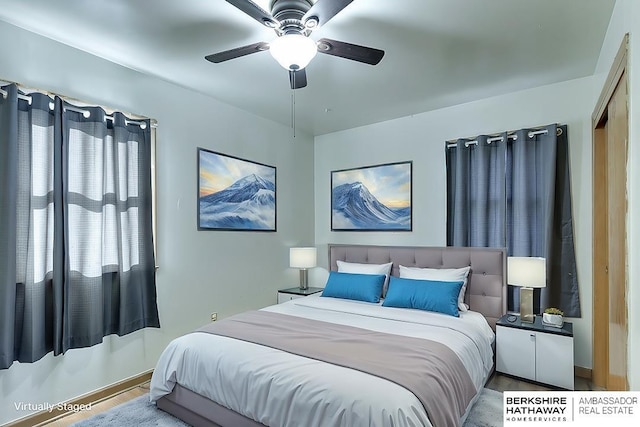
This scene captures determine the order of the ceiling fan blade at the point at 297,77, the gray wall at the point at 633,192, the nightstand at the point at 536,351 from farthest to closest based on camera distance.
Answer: the nightstand at the point at 536,351 < the ceiling fan blade at the point at 297,77 < the gray wall at the point at 633,192

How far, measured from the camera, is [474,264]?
3.60 metres

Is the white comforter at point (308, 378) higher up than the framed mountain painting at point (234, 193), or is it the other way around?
the framed mountain painting at point (234, 193)

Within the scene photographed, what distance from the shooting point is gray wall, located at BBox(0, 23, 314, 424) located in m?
2.47

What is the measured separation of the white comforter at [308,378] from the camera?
5.38ft

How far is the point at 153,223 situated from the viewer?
10.5ft

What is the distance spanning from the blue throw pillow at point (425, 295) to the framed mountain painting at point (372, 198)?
3.33 feet

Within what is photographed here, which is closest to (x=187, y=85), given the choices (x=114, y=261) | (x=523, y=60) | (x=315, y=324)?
(x=114, y=261)

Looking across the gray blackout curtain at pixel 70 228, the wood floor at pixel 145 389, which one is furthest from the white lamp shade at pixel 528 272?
the gray blackout curtain at pixel 70 228

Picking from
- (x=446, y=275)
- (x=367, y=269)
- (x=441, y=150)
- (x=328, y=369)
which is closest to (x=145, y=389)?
(x=328, y=369)

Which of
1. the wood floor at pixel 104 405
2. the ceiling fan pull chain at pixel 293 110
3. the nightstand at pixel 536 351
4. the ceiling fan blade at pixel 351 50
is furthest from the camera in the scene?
the ceiling fan pull chain at pixel 293 110

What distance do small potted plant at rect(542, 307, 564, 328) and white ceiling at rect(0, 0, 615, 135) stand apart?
83.5 inches

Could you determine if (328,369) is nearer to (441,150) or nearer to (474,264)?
(474,264)

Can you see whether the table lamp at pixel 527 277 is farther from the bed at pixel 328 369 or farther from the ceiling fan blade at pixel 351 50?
the ceiling fan blade at pixel 351 50

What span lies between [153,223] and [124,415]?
1543 mm
